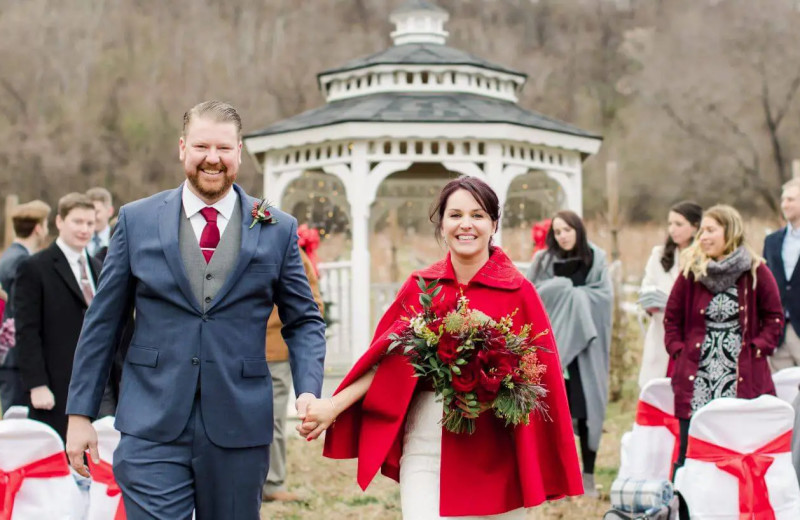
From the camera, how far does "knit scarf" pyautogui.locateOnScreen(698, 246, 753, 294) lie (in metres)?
6.08

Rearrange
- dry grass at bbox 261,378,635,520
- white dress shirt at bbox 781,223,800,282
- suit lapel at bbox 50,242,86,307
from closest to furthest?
suit lapel at bbox 50,242,86,307 → dry grass at bbox 261,378,635,520 → white dress shirt at bbox 781,223,800,282

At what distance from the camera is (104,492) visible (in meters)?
4.65

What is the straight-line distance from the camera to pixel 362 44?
41.6 m

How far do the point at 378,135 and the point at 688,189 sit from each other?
24383mm

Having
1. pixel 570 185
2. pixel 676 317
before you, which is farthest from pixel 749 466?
pixel 570 185

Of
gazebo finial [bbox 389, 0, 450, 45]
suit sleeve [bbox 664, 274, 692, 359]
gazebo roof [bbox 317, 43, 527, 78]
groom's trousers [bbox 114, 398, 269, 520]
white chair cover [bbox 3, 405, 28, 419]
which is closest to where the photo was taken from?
groom's trousers [bbox 114, 398, 269, 520]

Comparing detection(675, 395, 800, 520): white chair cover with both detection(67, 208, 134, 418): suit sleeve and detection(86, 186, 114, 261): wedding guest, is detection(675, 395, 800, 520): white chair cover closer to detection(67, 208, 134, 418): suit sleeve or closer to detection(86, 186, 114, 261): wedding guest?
detection(67, 208, 134, 418): suit sleeve

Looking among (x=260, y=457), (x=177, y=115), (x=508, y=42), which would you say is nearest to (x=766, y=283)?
(x=260, y=457)

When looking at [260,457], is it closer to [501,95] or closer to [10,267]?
[10,267]

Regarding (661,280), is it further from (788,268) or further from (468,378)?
(468,378)

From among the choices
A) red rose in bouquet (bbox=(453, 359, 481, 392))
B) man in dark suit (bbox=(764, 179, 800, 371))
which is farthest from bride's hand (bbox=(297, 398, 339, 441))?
man in dark suit (bbox=(764, 179, 800, 371))

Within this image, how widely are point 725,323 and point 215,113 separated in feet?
12.2

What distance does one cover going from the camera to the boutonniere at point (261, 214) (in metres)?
3.51

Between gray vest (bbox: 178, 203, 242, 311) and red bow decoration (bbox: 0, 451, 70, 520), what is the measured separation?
156 centimetres
